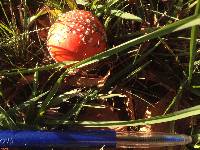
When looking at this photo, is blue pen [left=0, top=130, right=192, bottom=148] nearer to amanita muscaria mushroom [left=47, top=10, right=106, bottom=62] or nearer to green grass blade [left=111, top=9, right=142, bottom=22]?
amanita muscaria mushroom [left=47, top=10, right=106, bottom=62]

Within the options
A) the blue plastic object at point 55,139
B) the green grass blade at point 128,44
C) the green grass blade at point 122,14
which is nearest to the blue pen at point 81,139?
the blue plastic object at point 55,139

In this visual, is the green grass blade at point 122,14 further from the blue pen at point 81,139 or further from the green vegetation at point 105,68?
the blue pen at point 81,139

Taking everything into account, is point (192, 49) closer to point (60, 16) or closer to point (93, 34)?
point (93, 34)

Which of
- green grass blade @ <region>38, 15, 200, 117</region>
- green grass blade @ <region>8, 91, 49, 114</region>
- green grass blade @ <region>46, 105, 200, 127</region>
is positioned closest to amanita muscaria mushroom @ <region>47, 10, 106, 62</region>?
green grass blade @ <region>38, 15, 200, 117</region>

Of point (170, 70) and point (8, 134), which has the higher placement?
point (170, 70)

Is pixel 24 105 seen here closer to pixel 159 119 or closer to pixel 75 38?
pixel 75 38

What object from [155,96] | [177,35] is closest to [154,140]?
[155,96]

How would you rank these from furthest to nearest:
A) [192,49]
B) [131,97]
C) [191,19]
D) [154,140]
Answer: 1. [131,97]
2. [154,140]
3. [192,49]
4. [191,19]

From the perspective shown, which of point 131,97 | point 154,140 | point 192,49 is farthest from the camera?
point 131,97
